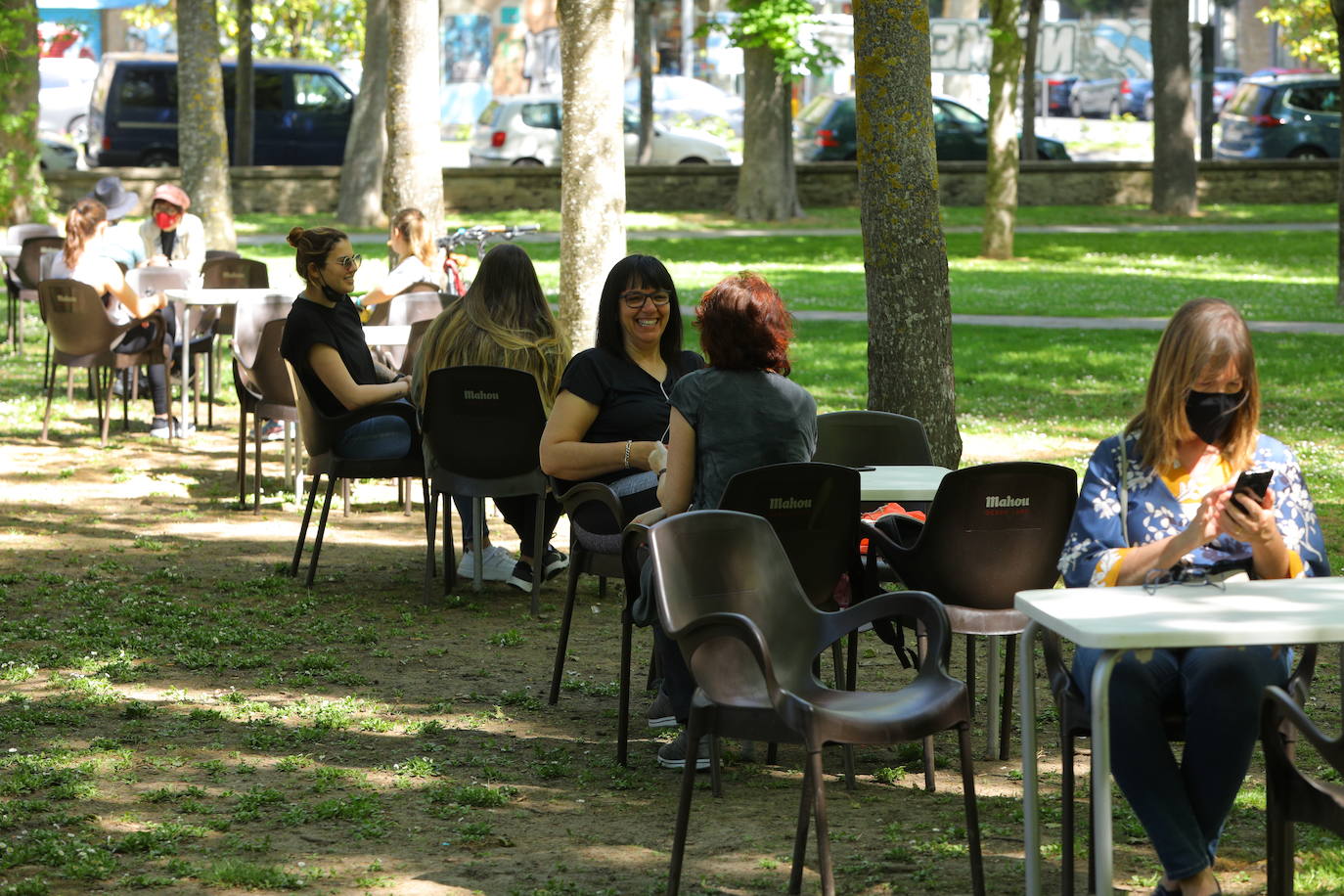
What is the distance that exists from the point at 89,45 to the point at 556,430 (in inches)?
1866

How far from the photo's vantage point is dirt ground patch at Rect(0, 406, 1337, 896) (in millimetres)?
4516

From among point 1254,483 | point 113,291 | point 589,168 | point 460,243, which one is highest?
point 589,168

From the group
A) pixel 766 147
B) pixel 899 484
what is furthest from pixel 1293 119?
pixel 899 484

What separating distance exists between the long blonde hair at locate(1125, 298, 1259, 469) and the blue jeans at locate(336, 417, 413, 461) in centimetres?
432

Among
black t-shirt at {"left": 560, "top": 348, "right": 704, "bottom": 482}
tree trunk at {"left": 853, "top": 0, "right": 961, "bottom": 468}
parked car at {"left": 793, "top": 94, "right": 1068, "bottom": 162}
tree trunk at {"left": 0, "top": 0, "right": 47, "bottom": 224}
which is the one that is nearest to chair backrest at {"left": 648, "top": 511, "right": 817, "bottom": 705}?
black t-shirt at {"left": 560, "top": 348, "right": 704, "bottom": 482}

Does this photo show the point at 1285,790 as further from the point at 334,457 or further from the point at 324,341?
the point at 324,341

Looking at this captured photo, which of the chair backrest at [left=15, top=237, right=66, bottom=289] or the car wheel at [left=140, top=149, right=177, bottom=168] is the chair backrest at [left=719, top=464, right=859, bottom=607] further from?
the car wheel at [left=140, top=149, right=177, bottom=168]

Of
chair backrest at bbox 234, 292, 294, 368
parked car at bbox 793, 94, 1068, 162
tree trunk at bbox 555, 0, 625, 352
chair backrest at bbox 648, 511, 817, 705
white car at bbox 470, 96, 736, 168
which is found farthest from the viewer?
white car at bbox 470, 96, 736, 168

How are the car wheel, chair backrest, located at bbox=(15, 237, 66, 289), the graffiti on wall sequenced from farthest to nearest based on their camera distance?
the graffiti on wall, the car wheel, chair backrest, located at bbox=(15, 237, 66, 289)

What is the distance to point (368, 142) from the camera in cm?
2534

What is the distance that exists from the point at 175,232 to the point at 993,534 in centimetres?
831

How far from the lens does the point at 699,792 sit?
518 centimetres

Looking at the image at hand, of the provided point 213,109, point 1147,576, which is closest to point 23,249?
point 213,109

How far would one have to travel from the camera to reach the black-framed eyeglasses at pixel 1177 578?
13.1 ft
